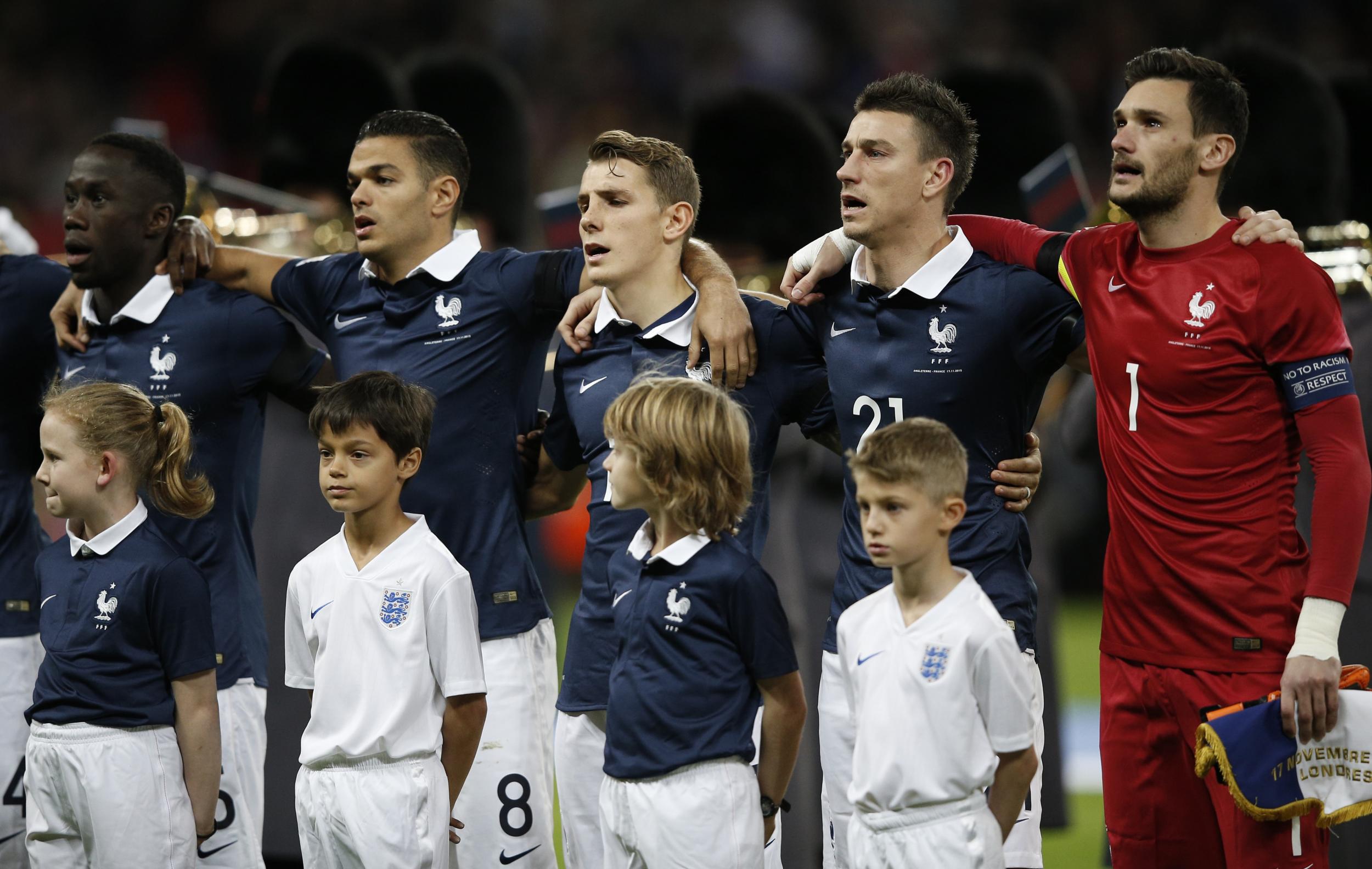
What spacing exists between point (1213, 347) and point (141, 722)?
2.94 meters

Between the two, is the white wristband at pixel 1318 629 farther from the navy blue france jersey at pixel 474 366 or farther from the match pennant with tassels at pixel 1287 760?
the navy blue france jersey at pixel 474 366

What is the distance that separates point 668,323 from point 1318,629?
6.10ft

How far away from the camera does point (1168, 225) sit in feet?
14.1

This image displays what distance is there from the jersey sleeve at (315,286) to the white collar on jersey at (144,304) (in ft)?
1.11

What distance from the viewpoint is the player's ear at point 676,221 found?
188 inches

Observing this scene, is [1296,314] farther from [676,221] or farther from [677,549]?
[676,221]

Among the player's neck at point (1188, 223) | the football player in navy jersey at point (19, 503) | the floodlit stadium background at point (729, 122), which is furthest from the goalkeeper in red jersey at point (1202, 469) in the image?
the football player in navy jersey at point (19, 503)

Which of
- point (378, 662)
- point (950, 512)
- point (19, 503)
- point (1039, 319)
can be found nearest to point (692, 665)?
point (950, 512)

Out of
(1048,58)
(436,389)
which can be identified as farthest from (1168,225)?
(1048,58)

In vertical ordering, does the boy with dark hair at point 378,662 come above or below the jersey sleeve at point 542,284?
below

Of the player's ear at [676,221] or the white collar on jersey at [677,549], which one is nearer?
the white collar on jersey at [677,549]

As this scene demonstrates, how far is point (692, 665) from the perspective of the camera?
3922 mm

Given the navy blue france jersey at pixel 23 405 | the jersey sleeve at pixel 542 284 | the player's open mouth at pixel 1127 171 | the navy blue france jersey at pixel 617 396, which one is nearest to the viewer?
the player's open mouth at pixel 1127 171

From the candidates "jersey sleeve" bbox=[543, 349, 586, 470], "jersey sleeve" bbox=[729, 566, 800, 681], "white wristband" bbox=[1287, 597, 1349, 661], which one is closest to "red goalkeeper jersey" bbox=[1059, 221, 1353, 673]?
"white wristband" bbox=[1287, 597, 1349, 661]
